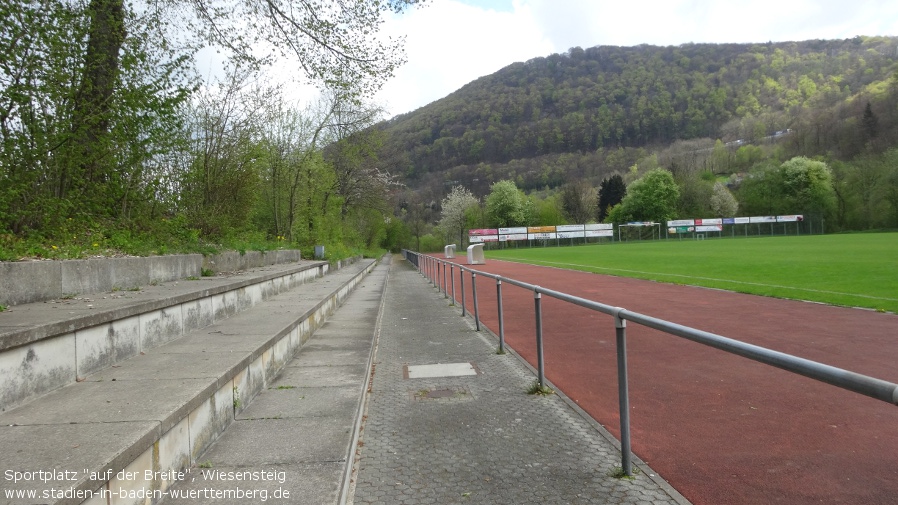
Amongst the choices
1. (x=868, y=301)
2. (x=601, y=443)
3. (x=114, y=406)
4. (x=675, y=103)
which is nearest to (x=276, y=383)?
(x=114, y=406)

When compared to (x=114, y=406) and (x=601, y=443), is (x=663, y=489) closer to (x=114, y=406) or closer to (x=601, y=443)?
(x=601, y=443)

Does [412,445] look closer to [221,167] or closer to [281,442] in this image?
[281,442]

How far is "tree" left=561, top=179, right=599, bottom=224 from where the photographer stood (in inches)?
3986

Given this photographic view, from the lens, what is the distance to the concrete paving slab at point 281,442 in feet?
11.2

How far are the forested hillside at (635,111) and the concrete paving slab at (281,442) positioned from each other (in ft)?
382

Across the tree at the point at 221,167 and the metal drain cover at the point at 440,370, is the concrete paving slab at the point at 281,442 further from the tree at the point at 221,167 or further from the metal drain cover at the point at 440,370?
the tree at the point at 221,167

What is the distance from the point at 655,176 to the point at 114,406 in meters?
96.3

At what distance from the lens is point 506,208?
315ft

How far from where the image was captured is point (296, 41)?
11.7m

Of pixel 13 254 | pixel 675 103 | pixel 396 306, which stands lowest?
pixel 396 306

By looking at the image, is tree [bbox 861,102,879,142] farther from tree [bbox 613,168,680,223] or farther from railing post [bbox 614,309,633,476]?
railing post [bbox 614,309,633,476]

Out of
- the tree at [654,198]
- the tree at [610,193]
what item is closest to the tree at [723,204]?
the tree at [654,198]

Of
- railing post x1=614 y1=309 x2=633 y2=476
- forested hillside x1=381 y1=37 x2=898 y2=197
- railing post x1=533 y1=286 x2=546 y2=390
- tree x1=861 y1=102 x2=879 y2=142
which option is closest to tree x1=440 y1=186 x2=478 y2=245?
forested hillside x1=381 y1=37 x2=898 y2=197

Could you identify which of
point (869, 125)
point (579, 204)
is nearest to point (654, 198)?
point (579, 204)
